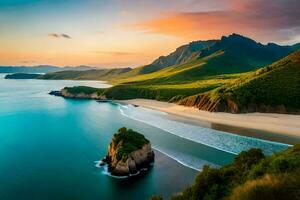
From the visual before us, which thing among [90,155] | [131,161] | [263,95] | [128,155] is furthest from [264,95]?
[128,155]

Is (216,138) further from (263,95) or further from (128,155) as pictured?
(263,95)

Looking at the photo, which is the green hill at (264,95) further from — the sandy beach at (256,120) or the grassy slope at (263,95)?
the sandy beach at (256,120)

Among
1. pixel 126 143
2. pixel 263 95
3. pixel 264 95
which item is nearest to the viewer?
pixel 126 143

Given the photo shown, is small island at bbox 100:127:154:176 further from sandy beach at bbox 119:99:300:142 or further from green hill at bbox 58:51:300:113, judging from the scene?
green hill at bbox 58:51:300:113

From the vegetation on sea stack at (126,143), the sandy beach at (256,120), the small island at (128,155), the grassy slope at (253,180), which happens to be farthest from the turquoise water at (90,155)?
the grassy slope at (253,180)

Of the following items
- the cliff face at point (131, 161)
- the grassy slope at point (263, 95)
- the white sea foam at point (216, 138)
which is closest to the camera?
the cliff face at point (131, 161)

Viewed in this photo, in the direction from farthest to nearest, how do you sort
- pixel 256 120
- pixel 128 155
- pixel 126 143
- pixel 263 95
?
1. pixel 263 95
2. pixel 256 120
3. pixel 126 143
4. pixel 128 155

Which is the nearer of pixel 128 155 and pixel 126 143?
pixel 128 155
